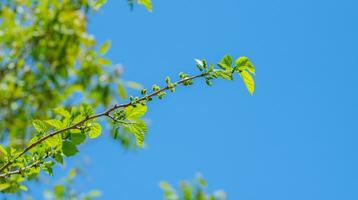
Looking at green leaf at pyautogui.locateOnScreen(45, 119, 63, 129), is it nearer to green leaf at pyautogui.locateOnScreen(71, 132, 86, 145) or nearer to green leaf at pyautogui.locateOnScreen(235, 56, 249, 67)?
green leaf at pyautogui.locateOnScreen(71, 132, 86, 145)

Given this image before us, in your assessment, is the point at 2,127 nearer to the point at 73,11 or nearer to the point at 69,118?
the point at 73,11

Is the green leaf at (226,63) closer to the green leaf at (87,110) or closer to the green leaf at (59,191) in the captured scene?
the green leaf at (87,110)

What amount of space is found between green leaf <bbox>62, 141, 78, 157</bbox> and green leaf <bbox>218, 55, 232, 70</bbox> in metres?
0.50

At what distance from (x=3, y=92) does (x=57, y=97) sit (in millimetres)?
476

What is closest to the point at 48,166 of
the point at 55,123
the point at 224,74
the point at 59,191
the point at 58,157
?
the point at 58,157

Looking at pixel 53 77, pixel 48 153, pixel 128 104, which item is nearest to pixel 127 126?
pixel 128 104

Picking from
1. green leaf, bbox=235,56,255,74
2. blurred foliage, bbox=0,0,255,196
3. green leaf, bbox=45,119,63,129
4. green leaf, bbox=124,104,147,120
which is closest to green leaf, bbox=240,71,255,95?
green leaf, bbox=235,56,255,74

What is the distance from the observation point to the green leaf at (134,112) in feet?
6.21

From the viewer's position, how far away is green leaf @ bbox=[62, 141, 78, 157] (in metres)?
1.94

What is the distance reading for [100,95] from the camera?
4953 millimetres

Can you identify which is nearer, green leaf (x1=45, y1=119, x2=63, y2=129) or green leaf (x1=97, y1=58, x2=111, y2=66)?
green leaf (x1=45, y1=119, x2=63, y2=129)

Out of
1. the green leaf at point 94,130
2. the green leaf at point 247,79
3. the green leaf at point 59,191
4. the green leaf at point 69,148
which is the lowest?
the green leaf at point 247,79

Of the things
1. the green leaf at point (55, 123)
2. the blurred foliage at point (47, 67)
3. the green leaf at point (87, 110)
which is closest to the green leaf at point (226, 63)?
the green leaf at point (87, 110)

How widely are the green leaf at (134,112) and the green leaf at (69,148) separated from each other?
19 cm
